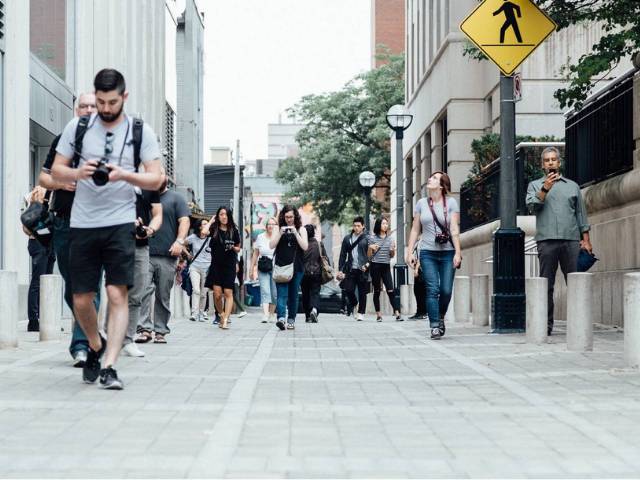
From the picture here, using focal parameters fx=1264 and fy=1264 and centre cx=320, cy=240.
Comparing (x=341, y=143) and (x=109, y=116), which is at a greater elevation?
(x=341, y=143)

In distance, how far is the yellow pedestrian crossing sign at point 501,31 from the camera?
14.2 m

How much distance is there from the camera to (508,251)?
1444cm

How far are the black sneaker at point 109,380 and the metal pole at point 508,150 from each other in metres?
7.34

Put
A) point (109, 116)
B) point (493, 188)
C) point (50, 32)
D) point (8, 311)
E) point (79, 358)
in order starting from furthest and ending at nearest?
point (493, 188), point (50, 32), point (8, 311), point (79, 358), point (109, 116)

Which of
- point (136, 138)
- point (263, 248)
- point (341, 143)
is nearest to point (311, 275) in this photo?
point (263, 248)

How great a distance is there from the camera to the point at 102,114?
8.09 meters

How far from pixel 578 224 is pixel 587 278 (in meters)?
1.72

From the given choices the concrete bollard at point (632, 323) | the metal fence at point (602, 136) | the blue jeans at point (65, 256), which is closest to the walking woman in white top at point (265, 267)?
the metal fence at point (602, 136)

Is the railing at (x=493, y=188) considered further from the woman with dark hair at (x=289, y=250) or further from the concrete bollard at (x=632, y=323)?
the concrete bollard at (x=632, y=323)

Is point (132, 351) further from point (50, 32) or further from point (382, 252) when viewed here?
point (50, 32)

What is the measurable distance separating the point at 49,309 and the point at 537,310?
16.1 ft

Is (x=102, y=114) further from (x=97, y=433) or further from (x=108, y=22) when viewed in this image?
(x=108, y=22)

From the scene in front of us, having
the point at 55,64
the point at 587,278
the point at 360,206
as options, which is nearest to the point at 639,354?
the point at 587,278

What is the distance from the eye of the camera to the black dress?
1767 centimetres
